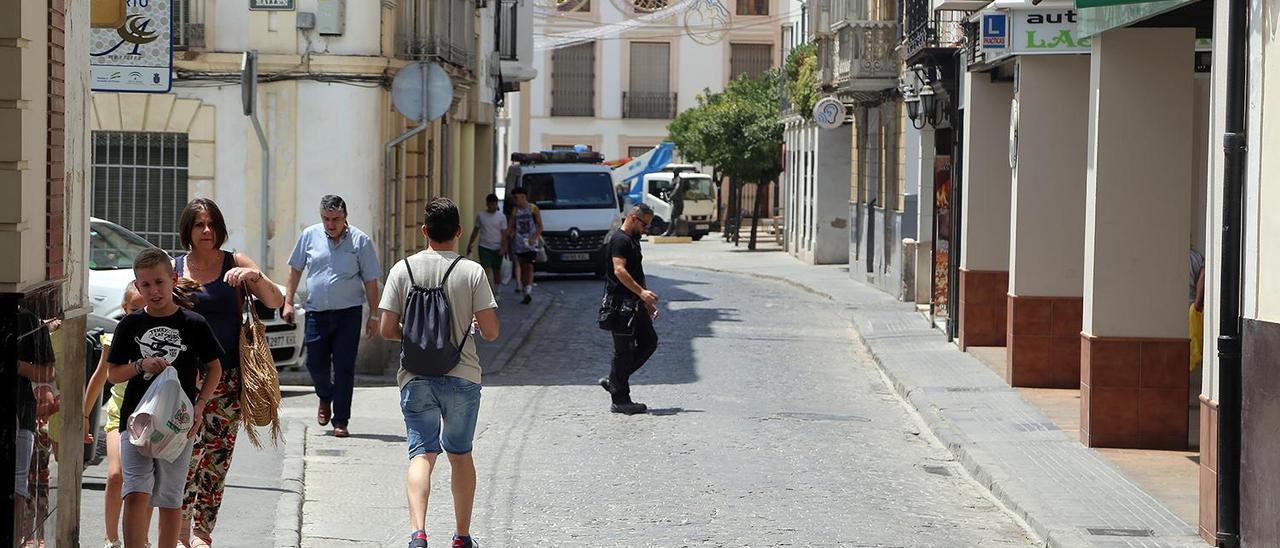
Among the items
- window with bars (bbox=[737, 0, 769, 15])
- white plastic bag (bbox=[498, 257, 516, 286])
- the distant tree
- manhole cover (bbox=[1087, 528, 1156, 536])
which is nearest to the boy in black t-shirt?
manhole cover (bbox=[1087, 528, 1156, 536])

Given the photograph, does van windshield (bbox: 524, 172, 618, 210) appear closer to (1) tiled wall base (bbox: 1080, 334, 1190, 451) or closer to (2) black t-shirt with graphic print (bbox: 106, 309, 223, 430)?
(1) tiled wall base (bbox: 1080, 334, 1190, 451)

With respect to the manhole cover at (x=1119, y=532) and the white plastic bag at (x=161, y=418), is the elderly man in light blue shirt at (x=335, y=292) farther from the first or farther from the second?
the manhole cover at (x=1119, y=532)

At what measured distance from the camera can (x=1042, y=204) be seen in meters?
15.3

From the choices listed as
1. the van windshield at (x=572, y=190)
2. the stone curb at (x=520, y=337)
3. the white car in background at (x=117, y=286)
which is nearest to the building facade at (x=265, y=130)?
the white car in background at (x=117, y=286)

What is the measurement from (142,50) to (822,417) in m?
5.82

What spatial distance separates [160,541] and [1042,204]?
9.76 meters

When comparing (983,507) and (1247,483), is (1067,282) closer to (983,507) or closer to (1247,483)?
(983,507)

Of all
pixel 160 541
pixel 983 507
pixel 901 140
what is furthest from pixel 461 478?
pixel 901 140

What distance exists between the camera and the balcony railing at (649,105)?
67.7 metres

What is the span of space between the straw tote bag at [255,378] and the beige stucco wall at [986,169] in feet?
35.4

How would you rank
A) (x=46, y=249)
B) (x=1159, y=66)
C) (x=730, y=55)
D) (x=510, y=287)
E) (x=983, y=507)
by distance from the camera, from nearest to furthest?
(x=46, y=249) → (x=983, y=507) → (x=1159, y=66) → (x=510, y=287) → (x=730, y=55)

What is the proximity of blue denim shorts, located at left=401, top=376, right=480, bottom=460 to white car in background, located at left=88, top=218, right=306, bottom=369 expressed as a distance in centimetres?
565

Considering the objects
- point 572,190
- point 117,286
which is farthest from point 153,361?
point 572,190

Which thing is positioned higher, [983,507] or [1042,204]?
[1042,204]
